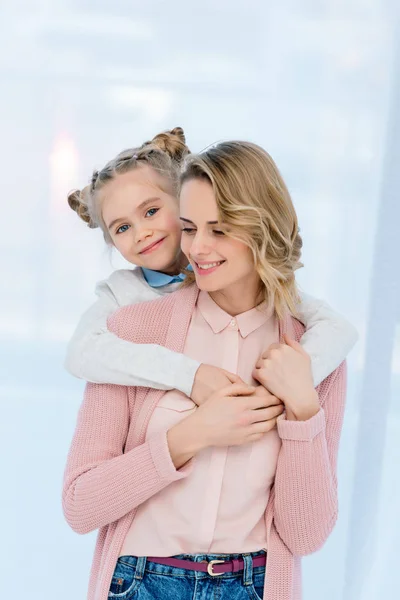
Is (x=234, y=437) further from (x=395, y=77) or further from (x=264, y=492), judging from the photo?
(x=395, y=77)

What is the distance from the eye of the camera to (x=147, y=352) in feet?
4.77

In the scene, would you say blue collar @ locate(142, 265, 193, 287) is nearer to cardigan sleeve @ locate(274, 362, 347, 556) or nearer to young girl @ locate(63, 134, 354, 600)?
young girl @ locate(63, 134, 354, 600)

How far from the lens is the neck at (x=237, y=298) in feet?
5.07

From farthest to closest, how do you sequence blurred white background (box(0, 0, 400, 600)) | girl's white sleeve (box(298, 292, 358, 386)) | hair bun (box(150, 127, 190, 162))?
blurred white background (box(0, 0, 400, 600)), hair bun (box(150, 127, 190, 162)), girl's white sleeve (box(298, 292, 358, 386))

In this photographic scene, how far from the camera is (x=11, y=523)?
281 cm

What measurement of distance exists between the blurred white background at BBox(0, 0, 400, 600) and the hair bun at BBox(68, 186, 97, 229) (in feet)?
2.84

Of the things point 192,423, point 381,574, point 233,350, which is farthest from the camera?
point 381,574

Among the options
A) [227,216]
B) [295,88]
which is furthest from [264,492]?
[295,88]

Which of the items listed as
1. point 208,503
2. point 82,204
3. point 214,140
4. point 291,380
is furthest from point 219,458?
point 214,140

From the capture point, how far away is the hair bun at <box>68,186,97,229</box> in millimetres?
1840

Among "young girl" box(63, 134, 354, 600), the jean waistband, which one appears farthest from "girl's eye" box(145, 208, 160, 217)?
the jean waistband

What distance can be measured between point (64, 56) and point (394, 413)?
1.55 meters

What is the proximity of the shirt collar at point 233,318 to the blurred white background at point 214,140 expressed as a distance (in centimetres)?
125

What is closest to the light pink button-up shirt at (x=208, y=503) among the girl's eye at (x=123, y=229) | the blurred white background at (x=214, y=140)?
the girl's eye at (x=123, y=229)
